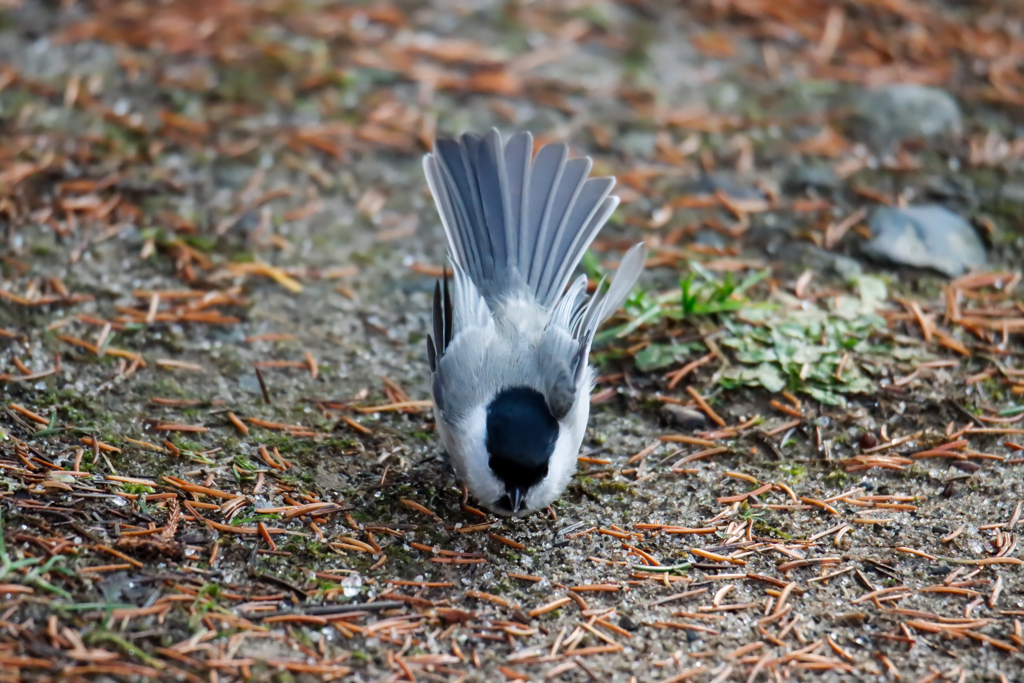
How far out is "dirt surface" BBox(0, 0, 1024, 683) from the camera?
3098 mm

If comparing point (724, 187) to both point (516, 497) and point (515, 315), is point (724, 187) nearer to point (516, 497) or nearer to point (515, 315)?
point (515, 315)

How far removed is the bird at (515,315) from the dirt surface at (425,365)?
355 mm

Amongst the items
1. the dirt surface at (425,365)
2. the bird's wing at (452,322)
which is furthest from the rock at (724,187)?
the bird's wing at (452,322)

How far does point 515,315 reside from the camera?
3.96m

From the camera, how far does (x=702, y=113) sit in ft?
20.5

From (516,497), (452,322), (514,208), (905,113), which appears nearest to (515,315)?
(452,322)

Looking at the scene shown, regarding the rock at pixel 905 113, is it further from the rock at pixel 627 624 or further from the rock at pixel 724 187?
the rock at pixel 627 624

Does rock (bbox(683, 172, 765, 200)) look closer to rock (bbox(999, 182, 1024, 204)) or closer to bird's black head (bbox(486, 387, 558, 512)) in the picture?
rock (bbox(999, 182, 1024, 204))

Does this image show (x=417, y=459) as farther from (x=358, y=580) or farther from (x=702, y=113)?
(x=702, y=113)

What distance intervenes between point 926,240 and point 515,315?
250cm

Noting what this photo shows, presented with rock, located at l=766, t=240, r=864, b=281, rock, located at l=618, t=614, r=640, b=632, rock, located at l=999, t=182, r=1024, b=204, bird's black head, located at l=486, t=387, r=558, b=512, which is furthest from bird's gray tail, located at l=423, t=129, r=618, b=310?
rock, located at l=999, t=182, r=1024, b=204

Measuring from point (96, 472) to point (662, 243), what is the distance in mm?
3038

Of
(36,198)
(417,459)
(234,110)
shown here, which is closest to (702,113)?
(234,110)

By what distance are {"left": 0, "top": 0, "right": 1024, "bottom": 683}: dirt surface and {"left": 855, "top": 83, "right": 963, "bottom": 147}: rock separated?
0.04 m
